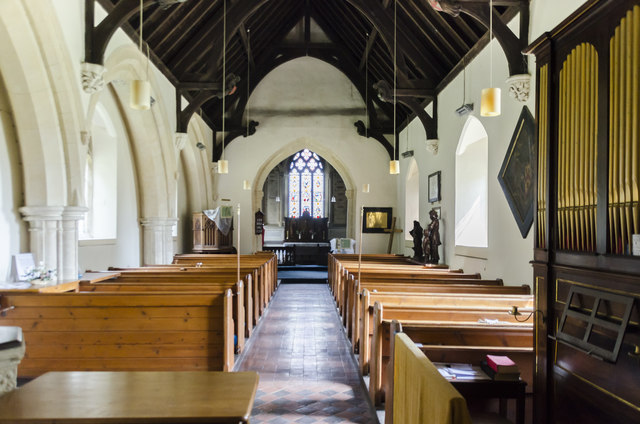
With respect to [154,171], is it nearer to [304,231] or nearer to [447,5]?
[447,5]

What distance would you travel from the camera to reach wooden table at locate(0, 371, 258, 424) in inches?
60.2

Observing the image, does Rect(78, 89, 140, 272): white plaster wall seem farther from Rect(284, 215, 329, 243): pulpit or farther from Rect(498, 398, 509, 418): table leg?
Rect(284, 215, 329, 243): pulpit

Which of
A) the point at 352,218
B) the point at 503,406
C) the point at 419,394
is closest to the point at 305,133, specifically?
the point at 352,218

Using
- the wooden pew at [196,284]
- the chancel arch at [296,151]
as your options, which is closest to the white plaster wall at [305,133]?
the chancel arch at [296,151]

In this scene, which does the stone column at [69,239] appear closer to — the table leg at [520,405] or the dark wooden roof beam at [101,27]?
the dark wooden roof beam at [101,27]

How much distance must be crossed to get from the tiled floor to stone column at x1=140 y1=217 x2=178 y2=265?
317 cm

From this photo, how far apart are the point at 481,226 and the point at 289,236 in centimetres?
1006

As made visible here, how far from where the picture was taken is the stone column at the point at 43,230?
18.0ft

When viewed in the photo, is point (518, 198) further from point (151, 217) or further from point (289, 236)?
point (289, 236)

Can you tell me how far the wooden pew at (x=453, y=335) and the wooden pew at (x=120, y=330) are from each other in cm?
119

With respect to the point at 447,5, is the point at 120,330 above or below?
below

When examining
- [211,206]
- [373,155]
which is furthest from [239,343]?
[373,155]

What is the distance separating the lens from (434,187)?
970cm

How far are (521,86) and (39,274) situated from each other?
213 inches
